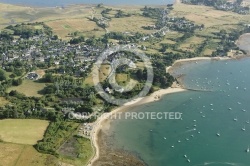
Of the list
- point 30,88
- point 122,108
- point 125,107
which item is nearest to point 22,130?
point 30,88

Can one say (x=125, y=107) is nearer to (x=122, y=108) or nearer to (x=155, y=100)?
(x=122, y=108)

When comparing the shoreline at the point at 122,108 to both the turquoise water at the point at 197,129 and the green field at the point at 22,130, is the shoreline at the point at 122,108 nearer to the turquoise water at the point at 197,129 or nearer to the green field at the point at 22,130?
the turquoise water at the point at 197,129

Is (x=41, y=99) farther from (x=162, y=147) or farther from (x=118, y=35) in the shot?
(x=118, y=35)

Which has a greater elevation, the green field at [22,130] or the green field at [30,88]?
the green field at [30,88]

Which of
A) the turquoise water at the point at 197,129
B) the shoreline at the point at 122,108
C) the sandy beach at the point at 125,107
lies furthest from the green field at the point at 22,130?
the turquoise water at the point at 197,129

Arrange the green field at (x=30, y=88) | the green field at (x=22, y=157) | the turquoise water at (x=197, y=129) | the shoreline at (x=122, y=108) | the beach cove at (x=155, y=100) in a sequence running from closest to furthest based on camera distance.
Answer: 1. the green field at (x=22, y=157)
2. the turquoise water at (x=197, y=129)
3. the shoreline at (x=122, y=108)
4. the beach cove at (x=155, y=100)
5. the green field at (x=30, y=88)

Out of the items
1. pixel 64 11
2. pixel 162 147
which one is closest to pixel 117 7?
pixel 64 11
